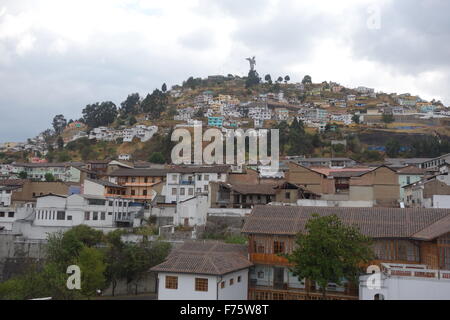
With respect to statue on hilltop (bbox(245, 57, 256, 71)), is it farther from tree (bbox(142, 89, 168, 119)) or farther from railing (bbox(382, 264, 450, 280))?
railing (bbox(382, 264, 450, 280))

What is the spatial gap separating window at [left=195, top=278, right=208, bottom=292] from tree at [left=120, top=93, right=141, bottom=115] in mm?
118041

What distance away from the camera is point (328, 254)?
2017cm

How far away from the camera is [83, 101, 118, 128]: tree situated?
12681 centimetres

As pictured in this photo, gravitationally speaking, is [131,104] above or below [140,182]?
above

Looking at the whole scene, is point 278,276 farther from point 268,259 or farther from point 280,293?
point 268,259

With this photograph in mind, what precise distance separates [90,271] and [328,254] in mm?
17825

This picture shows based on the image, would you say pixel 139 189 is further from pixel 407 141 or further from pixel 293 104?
pixel 293 104

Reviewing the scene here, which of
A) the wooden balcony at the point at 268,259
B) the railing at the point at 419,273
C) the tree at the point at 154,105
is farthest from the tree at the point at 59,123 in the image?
the railing at the point at 419,273

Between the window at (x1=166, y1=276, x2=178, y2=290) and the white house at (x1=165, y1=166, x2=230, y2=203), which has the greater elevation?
the white house at (x1=165, y1=166, x2=230, y2=203)

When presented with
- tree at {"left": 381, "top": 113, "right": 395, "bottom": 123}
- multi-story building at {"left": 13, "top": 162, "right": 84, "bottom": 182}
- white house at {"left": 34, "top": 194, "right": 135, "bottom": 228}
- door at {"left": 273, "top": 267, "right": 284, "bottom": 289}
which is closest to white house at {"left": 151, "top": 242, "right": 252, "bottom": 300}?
door at {"left": 273, "top": 267, "right": 284, "bottom": 289}

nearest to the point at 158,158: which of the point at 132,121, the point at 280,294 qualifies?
the point at 132,121

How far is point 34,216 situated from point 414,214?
1499 inches

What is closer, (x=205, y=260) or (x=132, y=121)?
(x=205, y=260)

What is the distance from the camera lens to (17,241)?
1642 inches
